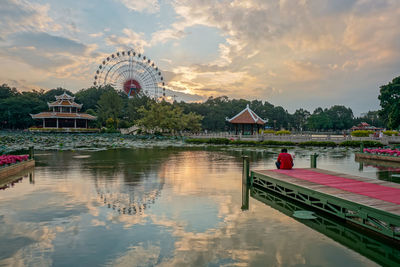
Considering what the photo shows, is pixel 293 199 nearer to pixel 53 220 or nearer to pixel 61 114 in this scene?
pixel 53 220

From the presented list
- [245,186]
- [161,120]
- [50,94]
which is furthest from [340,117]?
[245,186]

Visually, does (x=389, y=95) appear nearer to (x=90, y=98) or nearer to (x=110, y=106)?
(x=110, y=106)

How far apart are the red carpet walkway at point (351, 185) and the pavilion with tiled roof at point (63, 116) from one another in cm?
5803

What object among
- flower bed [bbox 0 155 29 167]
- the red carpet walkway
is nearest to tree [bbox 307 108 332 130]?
the red carpet walkway

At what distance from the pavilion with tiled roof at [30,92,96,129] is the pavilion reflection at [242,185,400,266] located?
59.6 m

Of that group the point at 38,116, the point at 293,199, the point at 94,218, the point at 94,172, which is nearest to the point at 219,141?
the point at 94,172

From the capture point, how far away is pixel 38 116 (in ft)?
200

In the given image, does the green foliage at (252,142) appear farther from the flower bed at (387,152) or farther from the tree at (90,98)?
the tree at (90,98)

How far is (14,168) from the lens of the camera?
14305 millimetres

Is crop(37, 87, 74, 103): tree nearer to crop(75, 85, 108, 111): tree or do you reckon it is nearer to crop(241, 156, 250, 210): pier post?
crop(75, 85, 108, 111): tree

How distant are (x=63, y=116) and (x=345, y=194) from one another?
6170cm

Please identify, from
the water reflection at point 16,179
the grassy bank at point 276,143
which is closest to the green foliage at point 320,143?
the grassy bank at point 276,143

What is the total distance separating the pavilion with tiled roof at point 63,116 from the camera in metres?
60.6

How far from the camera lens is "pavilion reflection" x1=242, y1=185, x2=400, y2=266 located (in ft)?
18.3
